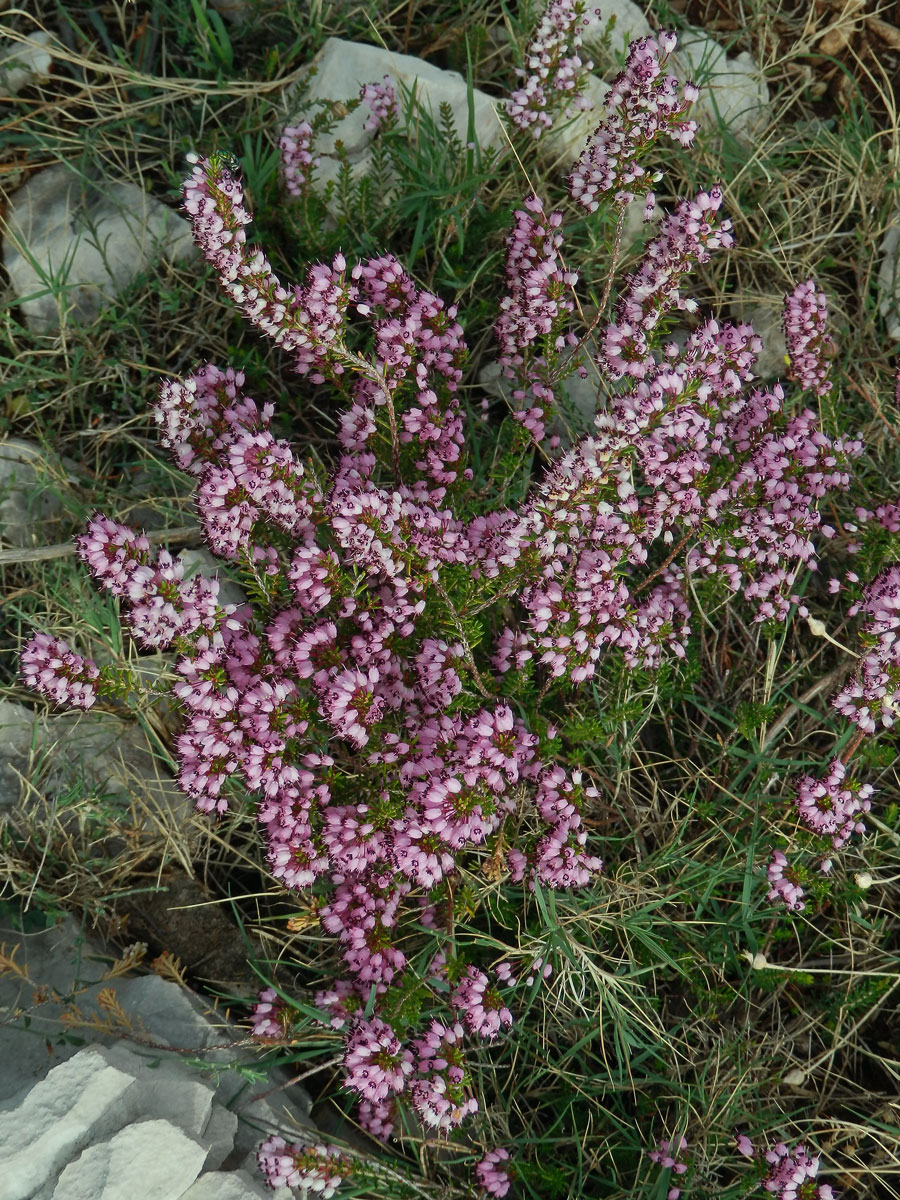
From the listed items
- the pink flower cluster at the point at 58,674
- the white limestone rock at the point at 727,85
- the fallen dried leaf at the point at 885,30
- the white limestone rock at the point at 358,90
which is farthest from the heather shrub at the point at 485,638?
the fallen dried leaf at the point at 885,30

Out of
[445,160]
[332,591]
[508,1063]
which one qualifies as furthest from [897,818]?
[445,160]

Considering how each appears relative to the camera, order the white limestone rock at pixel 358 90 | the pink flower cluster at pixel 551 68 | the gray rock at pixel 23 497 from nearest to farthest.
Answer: the pink flower cluster at pixel 551 68 → the gray rock at pixel 23 497 → the white limestone rock at pixel 358 90

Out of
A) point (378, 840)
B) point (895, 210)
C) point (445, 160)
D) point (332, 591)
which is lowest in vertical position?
point (378, 840)

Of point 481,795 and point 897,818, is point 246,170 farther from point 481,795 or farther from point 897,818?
point 897,818

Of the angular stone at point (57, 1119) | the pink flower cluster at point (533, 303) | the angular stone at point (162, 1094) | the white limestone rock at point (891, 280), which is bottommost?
the angular stone at point (162, 1094)

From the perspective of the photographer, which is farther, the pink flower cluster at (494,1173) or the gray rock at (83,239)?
the gray rock at (83,239)

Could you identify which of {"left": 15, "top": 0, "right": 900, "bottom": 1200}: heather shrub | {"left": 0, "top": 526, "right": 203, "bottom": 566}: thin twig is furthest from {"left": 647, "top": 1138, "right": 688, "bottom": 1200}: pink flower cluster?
{"left": 0, "top": 526, "right": 203, "bottom": 566}: thin twig

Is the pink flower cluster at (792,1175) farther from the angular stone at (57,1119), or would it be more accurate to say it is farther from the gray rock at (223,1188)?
the angular stone at (57,1119)
